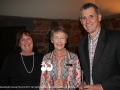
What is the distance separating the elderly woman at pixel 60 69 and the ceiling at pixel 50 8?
255 cm

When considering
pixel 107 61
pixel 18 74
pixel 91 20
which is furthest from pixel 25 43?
pixel 107 61

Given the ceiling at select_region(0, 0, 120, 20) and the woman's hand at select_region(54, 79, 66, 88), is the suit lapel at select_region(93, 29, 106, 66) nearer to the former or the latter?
the woman's hand at select_region(54, 79, 66, 88)

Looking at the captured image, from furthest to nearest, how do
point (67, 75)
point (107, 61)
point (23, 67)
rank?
point (23, 67)
point (67, 75)
point (107, 61)

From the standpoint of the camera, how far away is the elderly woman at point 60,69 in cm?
183

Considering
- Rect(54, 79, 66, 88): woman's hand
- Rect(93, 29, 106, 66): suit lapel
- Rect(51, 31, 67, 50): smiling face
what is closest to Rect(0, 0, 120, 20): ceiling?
Rect(51, 31, 67, 50): smiling face

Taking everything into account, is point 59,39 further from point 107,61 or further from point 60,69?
point 107,61

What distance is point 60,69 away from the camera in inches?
74.6

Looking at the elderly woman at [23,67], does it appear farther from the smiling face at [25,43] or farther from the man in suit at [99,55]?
the man in suit at [99,55]

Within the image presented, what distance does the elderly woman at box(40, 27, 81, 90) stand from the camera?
1.83 metres

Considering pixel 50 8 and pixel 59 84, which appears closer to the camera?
pixel 59 84

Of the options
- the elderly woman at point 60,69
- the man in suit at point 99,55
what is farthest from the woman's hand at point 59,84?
the man in suit at point 99,55

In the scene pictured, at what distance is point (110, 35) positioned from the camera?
63.2 inches

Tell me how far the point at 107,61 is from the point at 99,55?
115 mm

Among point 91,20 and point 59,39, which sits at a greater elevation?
point 91,20
